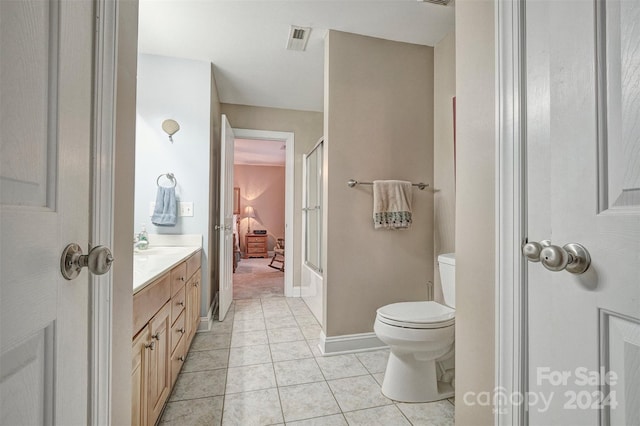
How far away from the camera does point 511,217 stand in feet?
2.57

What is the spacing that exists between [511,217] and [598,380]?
1.25ft

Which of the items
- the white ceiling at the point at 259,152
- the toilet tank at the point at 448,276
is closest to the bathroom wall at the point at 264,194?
the white ceiling at the point at 259,152

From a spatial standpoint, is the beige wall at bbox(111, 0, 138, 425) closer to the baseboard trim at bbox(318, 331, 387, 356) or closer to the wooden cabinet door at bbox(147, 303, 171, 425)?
the wooden cabinet door at bbox(147, 303, 171, 425)

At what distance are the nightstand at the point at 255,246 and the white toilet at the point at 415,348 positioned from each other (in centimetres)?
593

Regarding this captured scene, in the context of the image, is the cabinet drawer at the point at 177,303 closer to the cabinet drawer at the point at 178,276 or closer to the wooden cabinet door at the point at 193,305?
the cabinet drawer at the point at 178,276

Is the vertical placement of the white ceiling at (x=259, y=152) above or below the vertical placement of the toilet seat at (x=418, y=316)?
above

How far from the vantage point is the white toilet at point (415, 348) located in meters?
1.56

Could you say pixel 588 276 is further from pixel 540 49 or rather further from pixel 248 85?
pixel 248 85

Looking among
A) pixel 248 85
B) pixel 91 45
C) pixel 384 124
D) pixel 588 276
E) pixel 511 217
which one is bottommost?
pixel 588 276

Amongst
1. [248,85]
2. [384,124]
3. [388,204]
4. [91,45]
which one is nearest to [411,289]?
[388,204]

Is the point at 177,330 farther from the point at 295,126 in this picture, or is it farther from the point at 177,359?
the point at 295,126

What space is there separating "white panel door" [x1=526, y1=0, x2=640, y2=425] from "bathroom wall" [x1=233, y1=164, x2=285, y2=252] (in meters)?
7.40

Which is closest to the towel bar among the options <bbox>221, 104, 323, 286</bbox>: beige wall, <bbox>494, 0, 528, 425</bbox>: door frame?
<bbox>494, 0, 528, 425</bbox>: door frame

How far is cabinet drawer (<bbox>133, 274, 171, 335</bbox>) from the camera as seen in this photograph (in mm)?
1053
